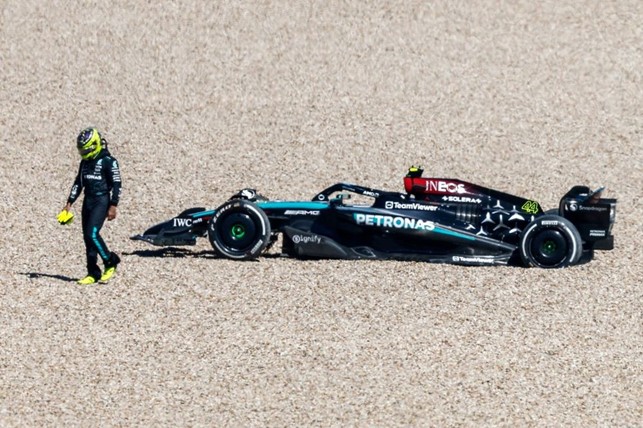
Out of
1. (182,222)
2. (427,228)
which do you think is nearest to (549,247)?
(427,228)

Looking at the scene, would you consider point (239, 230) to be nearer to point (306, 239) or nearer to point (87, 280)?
point (306, 239)

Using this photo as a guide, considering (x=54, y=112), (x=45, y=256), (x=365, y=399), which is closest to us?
(x=365, y=399)

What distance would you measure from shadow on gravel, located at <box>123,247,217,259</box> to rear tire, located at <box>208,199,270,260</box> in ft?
1.31

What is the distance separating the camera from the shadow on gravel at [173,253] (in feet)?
57.9

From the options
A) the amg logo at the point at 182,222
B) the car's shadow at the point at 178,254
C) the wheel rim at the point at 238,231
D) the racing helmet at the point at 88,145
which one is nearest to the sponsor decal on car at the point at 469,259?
the car's shadow at the point at 178,254

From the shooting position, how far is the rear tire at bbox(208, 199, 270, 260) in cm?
1697

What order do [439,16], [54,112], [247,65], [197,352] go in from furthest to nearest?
[439,16] < [247,65] < [54,112] < [197,352]

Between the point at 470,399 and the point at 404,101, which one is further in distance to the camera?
the point at 404,101

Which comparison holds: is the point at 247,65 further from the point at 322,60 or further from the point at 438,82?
the point at 438,82

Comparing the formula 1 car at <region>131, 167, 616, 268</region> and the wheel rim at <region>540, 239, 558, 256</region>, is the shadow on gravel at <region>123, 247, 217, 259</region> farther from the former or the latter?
the wheel rim at <region>540, 239, 558, 256</region>

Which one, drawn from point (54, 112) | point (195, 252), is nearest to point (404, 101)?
point (54, 112)

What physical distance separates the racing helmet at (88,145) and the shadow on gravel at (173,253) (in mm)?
2565

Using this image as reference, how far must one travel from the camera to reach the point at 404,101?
26.7 metres

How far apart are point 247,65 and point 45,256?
11.4m
